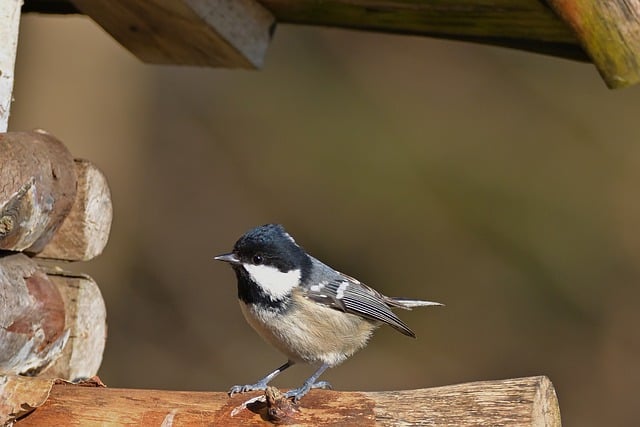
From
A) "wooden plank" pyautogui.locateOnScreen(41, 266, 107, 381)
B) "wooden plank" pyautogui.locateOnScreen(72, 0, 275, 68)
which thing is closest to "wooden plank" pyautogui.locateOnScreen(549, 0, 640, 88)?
"wooden plank" pyautogui.locateOnScreen(72, 0, 275, 68)

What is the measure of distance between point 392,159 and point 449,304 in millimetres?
808

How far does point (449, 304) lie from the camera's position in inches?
210

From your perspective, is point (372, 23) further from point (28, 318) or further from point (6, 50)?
point (28, 318)

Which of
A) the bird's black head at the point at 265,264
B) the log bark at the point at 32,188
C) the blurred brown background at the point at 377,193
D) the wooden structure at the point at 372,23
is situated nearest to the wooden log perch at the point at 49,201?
the log bark at the point at 32,188

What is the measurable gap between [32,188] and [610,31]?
119cm

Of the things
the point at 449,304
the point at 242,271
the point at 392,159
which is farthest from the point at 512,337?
the point at 242,271

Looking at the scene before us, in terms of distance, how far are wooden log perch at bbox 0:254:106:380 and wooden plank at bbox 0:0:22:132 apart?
12.5 inches

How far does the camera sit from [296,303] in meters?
2.47

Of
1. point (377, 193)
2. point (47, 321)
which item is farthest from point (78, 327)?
point (377, 193)

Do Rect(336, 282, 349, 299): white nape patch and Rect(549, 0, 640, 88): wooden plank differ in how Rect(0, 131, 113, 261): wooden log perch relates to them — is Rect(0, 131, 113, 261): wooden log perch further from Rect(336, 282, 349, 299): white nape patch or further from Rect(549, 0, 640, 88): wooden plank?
Rect(549, 0, 640, 88): wooden plank

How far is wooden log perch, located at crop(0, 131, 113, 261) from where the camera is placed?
2.05 meters

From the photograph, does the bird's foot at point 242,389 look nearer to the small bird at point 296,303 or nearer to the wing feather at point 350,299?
the small bird at point 296,303

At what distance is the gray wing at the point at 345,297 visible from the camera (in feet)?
8.27

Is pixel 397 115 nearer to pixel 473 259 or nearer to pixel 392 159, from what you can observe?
Result: pixel 392 159
